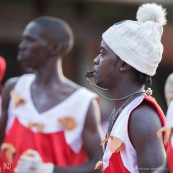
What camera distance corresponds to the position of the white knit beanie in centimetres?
450

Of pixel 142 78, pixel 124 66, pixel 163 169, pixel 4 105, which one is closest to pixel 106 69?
pixel 124 66

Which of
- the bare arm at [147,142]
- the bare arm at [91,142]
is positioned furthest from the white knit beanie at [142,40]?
the bare arm at [91,142]

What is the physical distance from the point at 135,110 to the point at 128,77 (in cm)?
30

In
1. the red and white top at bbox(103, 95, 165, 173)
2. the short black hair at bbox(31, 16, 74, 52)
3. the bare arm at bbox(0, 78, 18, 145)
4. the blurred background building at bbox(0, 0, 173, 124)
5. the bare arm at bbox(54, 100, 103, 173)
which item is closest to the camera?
the red and white top at bbox(103, 95, 165, 173)

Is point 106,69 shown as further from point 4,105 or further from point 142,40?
point 4,105

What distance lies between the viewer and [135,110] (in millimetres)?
4316

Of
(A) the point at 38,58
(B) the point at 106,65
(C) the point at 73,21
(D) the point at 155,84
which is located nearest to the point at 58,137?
(A) the point at 38,58

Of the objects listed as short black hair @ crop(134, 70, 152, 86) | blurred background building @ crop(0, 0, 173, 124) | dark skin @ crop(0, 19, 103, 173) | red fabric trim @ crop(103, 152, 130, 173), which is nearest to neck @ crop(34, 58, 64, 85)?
dark skin @ crop(0, 19, 103, 173)

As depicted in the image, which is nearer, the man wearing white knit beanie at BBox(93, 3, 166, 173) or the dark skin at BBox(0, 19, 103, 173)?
the man wearing white knit beanie at BBox(93, 3, 166, 173)

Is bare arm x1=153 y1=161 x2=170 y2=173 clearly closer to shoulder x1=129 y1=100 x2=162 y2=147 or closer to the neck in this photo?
shoulder x1=129 y1=100 x2=162 y2=147

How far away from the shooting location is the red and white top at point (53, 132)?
6.11 m

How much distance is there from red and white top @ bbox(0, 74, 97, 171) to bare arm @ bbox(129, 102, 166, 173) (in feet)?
6.38

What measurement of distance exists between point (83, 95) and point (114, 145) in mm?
2063

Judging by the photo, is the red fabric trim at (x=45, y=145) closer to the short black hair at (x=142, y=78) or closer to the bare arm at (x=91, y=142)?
the bare arm at (x=91, y=142)
